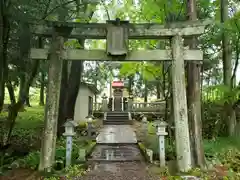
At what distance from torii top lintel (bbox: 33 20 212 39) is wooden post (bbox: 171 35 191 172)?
28cm

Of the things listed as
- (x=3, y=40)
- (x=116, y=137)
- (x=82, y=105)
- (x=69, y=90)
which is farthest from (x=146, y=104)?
(x=3, y=40)

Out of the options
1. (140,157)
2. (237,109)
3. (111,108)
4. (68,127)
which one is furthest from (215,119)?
(111,108)

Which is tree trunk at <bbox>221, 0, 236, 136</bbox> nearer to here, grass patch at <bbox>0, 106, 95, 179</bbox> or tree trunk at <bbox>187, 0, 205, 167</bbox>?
tree trunk at <bbox>187, 0, 205, 167</bbox>

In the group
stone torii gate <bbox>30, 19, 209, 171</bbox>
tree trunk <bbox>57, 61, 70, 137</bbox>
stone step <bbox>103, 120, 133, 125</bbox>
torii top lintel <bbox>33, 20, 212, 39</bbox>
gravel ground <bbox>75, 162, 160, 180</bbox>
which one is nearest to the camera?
gravel ground <bbox>75, 162, 160, 180</bbox>

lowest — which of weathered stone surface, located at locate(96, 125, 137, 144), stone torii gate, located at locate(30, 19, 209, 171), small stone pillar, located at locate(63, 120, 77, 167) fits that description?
weathered stone surface, located at locate(96, 125, 137, 144)

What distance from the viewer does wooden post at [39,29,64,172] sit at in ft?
20.8

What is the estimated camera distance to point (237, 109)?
11.5 metres

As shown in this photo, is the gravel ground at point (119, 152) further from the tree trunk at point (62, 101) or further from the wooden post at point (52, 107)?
the wooden post at point (52, 107)

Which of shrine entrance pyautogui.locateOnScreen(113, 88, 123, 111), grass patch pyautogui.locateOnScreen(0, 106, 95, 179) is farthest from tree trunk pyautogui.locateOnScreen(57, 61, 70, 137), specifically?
shrine entrance pyautogui.locateOnScreen(113, 88, 123, 111)

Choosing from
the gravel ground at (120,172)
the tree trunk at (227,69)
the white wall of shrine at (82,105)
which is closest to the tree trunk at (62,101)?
the gravel ground at (120,172)

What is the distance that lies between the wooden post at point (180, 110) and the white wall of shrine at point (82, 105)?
1201 centimetres

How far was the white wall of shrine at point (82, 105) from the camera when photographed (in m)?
17.6

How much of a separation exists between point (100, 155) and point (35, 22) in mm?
5134

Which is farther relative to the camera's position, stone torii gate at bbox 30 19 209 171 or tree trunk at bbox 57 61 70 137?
tree trunk at bbox 57 61 70 137
